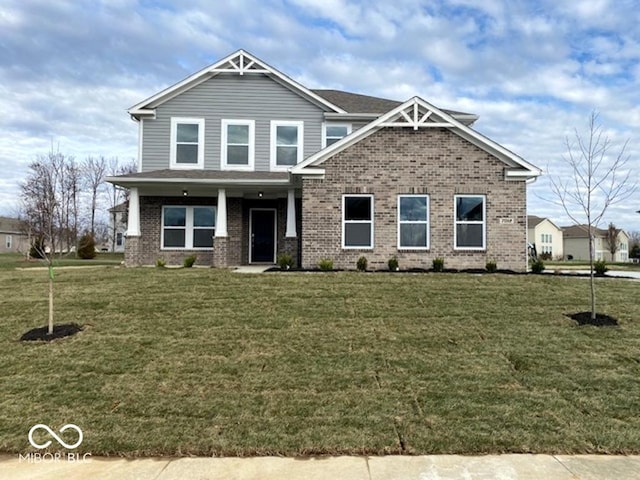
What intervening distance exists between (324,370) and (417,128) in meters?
9.94

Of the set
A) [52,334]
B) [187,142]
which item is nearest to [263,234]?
[187,142]

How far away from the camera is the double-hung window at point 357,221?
14531 mm

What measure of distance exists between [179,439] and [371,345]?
3.43m

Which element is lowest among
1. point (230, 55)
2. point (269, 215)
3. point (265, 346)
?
point (265, 346)

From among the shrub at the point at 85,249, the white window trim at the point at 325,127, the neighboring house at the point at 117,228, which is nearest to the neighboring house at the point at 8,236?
the neighboring house at the point at 117,228

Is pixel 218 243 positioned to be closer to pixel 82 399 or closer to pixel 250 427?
pixel 82 399

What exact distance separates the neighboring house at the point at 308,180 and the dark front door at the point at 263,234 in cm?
4

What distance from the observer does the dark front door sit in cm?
1864

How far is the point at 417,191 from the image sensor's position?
14477 mm

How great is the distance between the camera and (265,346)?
730 centimetres

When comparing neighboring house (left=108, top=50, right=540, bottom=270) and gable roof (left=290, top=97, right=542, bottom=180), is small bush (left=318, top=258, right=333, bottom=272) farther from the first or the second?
gable roof (left=290, top=97, right=542, bottom=180)

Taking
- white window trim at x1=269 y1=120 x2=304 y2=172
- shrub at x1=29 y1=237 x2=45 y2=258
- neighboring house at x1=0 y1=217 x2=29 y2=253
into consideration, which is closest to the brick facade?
white window trim at x1=269 y1=120 x2=304 y2=172

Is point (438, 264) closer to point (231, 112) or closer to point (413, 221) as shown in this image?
point (413, 221)

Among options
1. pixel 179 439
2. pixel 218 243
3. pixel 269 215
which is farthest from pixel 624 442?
pixel 269 215
